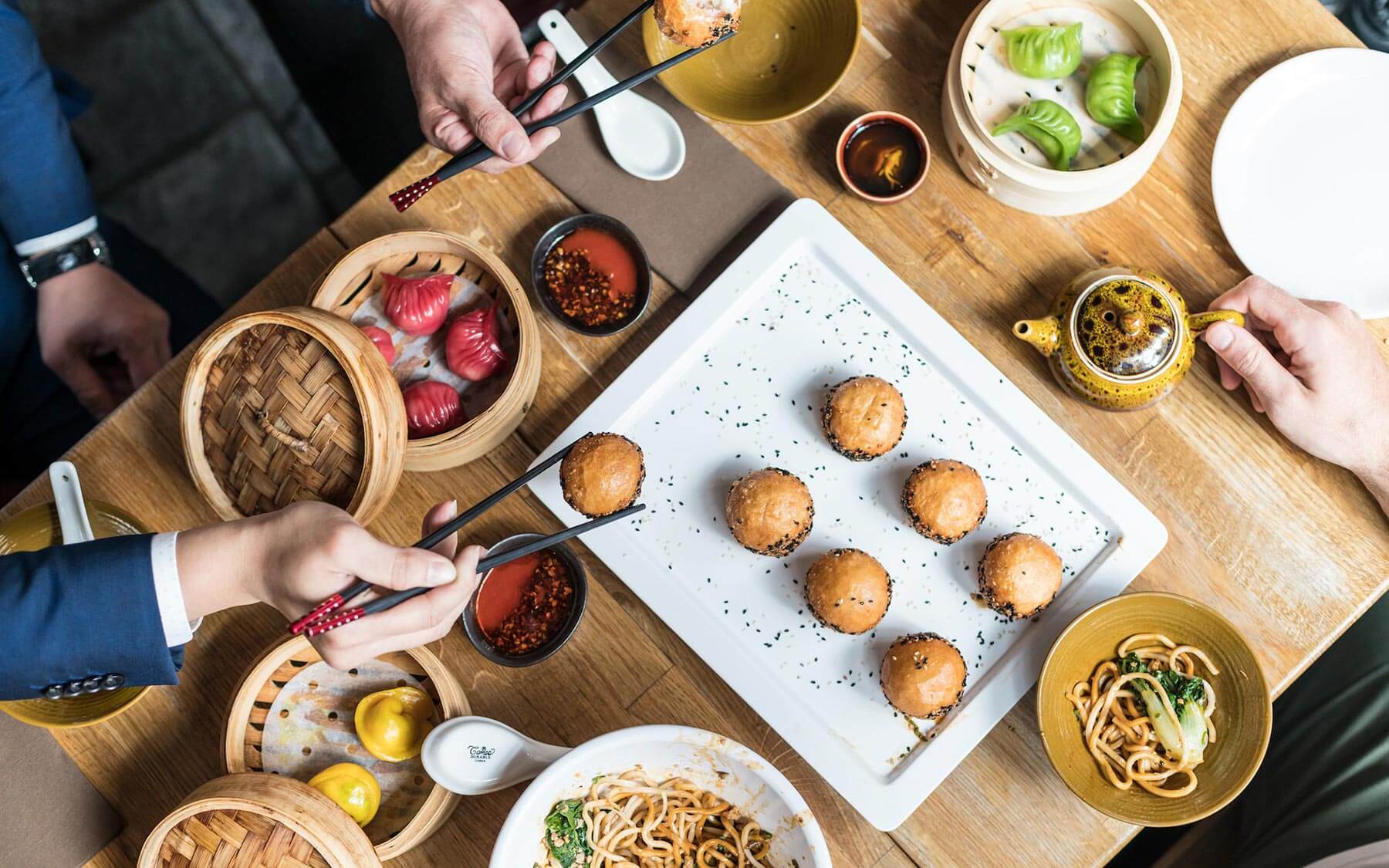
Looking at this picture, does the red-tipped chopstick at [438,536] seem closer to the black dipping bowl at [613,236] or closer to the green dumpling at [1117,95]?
the black dipping bowl at [613,236]

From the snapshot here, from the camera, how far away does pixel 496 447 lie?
2184 mm

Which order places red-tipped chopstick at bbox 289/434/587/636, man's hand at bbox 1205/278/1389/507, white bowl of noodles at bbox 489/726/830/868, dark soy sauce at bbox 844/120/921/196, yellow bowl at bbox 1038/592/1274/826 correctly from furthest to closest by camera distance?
1. dark soy sauce at bbox 844/120/921/196
2. man's hand at bbox 1205/278/1389/507
3. yellow bowl at bbox 1038/592/1274/826
4. white bowl of noodles at bbox 489/726/830/868
5. red-tipped chopstick at bbox 289/434/587/636

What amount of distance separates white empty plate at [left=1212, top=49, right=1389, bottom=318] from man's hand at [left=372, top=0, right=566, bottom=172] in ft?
5.09

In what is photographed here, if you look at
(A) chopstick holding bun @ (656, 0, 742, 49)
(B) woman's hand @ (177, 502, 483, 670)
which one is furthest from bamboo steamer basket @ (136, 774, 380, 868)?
(A) chopstick holding bun @ (656, 0, 742, 49)

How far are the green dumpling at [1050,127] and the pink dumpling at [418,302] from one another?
1.30m

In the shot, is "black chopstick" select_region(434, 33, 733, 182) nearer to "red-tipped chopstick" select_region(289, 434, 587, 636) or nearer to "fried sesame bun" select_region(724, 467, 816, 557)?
"red-tipped chopstick" select_region(289, 434, 587, 636)

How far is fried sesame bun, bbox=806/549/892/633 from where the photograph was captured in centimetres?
200

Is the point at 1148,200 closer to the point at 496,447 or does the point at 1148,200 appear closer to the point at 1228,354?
the point at 1228,354

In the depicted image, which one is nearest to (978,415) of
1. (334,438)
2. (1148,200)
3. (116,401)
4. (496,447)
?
(1148,200)

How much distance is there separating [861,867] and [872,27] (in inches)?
77.0

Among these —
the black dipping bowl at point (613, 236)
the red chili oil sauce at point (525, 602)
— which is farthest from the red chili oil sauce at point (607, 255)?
the red chili oil sauce at point (525, 602)

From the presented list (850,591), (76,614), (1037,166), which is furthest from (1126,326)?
(76,614)

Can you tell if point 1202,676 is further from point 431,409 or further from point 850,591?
point 431,409

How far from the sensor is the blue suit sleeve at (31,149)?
89.6 inches
